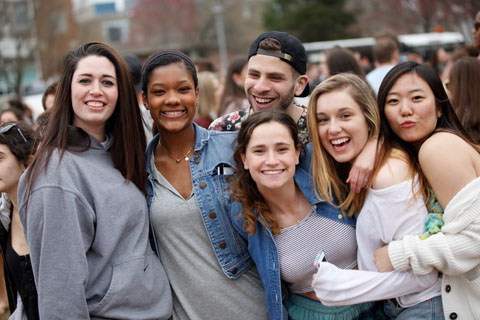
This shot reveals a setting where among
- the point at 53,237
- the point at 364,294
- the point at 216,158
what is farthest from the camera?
the point at 216,158

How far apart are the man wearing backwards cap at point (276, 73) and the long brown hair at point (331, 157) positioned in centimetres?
38

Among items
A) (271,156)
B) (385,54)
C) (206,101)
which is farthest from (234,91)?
(271,156)

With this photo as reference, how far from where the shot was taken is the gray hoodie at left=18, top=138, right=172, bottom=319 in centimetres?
235

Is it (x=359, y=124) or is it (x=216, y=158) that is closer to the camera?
(x=359, y=124)

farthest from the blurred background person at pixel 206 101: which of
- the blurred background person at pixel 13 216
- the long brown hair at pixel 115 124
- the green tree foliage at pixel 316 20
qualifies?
the green tree foliage at pixel 316 20

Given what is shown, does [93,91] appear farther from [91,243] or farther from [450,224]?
[450,224]

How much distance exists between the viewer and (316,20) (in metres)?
29.3

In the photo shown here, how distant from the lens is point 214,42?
40750 mm

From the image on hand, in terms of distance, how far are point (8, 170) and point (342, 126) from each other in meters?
2.42

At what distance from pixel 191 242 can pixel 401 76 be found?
1.65 meters

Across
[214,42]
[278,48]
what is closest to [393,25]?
[214,42]

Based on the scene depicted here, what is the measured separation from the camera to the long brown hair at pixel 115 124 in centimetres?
265

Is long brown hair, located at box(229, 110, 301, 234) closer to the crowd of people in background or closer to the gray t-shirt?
the crowd of people in background

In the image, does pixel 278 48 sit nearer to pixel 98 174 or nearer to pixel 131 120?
pixel 131 120
